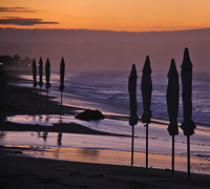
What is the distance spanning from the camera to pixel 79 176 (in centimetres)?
1178

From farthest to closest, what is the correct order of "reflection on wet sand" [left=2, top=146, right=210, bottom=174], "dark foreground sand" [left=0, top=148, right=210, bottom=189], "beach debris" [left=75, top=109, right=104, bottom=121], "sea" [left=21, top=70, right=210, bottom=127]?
"sea" [left=21, top=70, right=210, bottom=127] → "beach debris" [left=75, top=109, right=104, bottom=121] → "reflection on wet sand" [left=2, top=146, right=210, bottom=174] → "dark foreground sand" [left=0, top=148, right=210, bottom=189]

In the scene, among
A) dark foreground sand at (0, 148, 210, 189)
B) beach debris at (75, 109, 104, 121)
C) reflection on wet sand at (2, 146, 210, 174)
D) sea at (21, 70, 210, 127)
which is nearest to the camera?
dark foreground sand at (0, 148, 210, 189)

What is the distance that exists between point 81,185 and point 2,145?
806 cm

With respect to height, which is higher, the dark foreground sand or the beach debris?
the dark foreground sand

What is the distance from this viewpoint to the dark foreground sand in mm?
10648

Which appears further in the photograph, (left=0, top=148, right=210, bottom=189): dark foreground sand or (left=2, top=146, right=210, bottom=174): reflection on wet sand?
(left=2, top=146, right=210, bottom=174): reflection on wet sand

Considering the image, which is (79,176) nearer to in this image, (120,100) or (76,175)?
(76,175)

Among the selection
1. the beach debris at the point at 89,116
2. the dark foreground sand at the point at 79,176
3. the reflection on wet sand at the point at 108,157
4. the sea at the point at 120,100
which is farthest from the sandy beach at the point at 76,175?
the sea at the point at 120,100

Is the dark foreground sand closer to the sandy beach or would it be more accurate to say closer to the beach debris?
the sandy beach

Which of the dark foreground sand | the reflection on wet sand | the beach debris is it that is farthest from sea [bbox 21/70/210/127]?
the dark foreground sand

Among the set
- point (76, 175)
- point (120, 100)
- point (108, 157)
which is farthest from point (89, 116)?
point (120, 100)

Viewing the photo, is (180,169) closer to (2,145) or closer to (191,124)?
(191,124)

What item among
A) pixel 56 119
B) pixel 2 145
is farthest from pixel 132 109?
pixel 56 119

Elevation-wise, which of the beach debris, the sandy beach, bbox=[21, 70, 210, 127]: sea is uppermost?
the sandy beach
